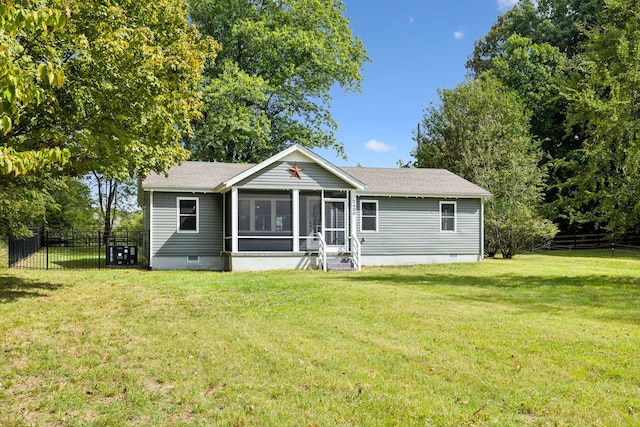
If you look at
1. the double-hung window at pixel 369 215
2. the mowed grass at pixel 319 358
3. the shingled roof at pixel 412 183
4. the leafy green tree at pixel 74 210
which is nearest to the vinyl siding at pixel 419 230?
the double-hung window at pixel 369 215

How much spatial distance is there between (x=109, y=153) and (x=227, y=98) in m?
18.2

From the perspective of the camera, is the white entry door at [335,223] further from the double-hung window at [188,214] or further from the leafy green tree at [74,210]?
the leafy green tree at [74,210]

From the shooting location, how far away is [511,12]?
152 feet

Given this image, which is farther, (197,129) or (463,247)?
(197,129)

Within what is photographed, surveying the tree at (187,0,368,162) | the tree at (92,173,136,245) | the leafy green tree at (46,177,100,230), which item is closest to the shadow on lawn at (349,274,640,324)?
the tree at (187,0,368,162)

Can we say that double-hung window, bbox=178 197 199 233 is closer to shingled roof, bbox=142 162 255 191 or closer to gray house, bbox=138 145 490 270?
gray house, bbox=138 145 490 270

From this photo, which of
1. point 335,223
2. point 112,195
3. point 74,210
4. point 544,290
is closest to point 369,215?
point 335,223

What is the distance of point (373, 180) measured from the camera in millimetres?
22656

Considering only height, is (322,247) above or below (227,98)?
below

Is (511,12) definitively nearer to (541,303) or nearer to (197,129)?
(197,129)

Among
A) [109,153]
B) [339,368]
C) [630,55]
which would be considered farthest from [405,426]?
[630,55]

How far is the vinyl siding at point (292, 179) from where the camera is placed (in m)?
18.8

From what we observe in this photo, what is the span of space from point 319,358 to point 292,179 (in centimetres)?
1323

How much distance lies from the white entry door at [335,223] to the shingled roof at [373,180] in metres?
1.12
